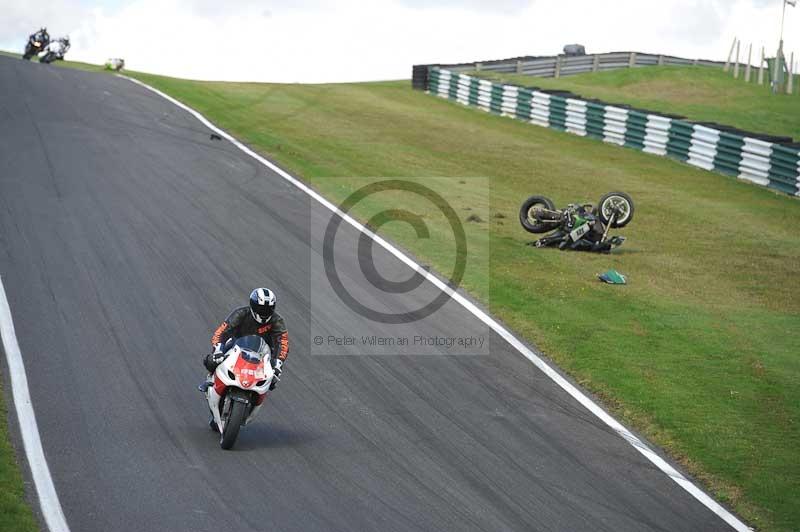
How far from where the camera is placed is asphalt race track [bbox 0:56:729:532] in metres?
9.60

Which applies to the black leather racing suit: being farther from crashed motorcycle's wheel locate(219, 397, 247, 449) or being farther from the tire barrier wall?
the tire barrier wall

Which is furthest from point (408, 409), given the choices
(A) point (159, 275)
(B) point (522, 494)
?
(A) point (159, 275)

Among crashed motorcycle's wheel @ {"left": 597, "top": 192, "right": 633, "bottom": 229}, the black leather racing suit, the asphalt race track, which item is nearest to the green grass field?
crashed motorcycle's wheel @ {"left": 597, "top": 192, "right": 633, "bottom": 229}

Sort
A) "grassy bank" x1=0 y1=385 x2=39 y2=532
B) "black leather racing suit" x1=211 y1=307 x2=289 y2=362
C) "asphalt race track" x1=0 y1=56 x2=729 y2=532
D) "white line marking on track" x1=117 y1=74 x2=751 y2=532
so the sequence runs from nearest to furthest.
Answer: "grassy bank" x1=0 y1=385 x2=39 y2=532, "asphalt race track" x1=0 y1=56 x2=729 y2=532, "white line marking on track" x1=117 y1=74 x2=751 y2=532, "black leather racing suit" x1=211 y1=307 x2=289 y2=362

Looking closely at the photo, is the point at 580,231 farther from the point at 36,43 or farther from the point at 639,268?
the point at 36,43

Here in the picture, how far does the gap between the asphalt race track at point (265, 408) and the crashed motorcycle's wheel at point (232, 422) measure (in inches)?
5.1

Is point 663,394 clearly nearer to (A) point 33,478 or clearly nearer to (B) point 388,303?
(B) point 388,303

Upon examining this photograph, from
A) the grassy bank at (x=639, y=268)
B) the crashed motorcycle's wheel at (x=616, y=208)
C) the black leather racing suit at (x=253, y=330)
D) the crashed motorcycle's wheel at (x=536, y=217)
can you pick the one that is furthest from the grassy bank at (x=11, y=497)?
the crashed motorcycle's wheel at (x=616, y=208)

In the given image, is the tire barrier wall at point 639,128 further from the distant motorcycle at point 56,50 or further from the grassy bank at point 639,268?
the distant motorcycle at point 56,50

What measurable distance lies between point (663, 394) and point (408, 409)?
11.5ft

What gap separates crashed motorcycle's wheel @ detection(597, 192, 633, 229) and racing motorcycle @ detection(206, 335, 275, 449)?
11.7 meters

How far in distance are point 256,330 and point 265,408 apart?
1.25 metres

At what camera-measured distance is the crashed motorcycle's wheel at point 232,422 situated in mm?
10383

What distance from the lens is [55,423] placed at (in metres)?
10.9
